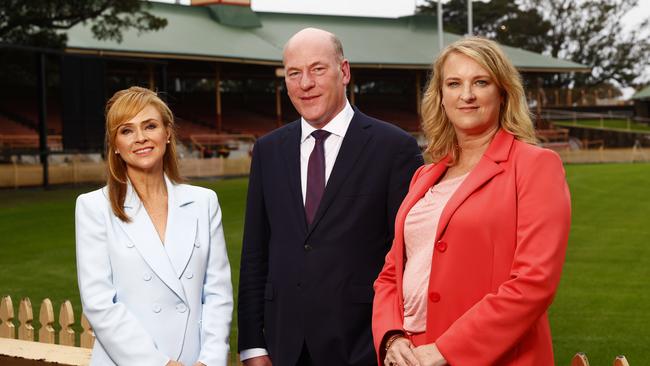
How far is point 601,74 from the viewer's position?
81562 mm

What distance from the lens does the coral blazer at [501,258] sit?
301cm

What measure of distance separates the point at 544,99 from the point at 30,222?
63669 millimetres

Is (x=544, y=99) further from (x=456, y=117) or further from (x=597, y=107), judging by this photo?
(x=456, y=117)

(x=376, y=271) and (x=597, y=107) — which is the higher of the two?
(x=376, y=271)

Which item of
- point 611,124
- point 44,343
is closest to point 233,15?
point 611,124

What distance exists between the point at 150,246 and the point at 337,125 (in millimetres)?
966

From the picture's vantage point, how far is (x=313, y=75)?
3.95m

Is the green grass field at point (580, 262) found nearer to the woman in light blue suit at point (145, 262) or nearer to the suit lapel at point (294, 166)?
the suit lapel at point (294, 166)

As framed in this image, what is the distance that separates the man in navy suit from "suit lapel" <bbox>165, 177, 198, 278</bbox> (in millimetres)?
306

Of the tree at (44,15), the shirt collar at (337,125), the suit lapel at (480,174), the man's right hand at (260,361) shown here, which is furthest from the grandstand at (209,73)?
the suit lapel at (480,174)

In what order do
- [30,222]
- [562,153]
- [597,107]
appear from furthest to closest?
[597,107] → [562,153] → [30,222]

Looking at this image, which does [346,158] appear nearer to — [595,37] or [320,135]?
[320,135]

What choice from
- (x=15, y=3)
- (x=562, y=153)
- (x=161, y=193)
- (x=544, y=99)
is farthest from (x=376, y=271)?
Result: (x=544, y=99)

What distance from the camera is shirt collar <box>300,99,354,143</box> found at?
407cm
